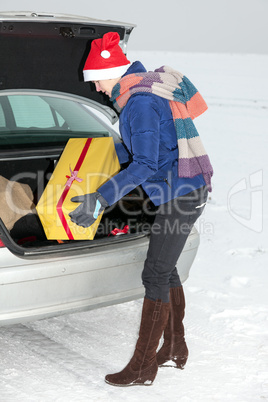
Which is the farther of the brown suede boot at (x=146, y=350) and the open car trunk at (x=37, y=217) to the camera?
the open car trunk at (x=37, y=217)

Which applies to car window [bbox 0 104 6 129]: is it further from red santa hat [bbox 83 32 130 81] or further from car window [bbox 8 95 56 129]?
red santa hat [bbox 83 32 130 81]

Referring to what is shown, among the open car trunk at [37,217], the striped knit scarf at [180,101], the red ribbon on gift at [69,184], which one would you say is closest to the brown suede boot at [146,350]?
the open car trunk at [37,217]

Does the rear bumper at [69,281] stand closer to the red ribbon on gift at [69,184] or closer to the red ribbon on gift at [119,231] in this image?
the red ribbon on gift at [69,184]

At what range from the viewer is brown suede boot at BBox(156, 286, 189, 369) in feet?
10.9

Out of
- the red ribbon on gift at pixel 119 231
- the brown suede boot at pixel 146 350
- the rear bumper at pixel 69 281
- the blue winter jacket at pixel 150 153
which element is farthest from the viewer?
the red ribbon on gift at pixel 119 231

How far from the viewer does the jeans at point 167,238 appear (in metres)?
3.02

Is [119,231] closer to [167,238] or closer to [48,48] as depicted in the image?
[167,238]

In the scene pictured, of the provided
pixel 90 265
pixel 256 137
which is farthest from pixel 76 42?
pixel 256 137

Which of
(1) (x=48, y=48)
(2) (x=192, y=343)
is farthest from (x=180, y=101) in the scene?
(2) (x=192, y=343)

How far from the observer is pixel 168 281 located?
3.13 meters

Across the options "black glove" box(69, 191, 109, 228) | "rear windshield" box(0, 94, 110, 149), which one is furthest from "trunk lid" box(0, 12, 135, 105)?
"black glove" box(69, 191, 109, 228)

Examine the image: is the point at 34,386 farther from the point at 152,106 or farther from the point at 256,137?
the point at 256,137

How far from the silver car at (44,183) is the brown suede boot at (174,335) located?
0.20 m

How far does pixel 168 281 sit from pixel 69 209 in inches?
24.8
